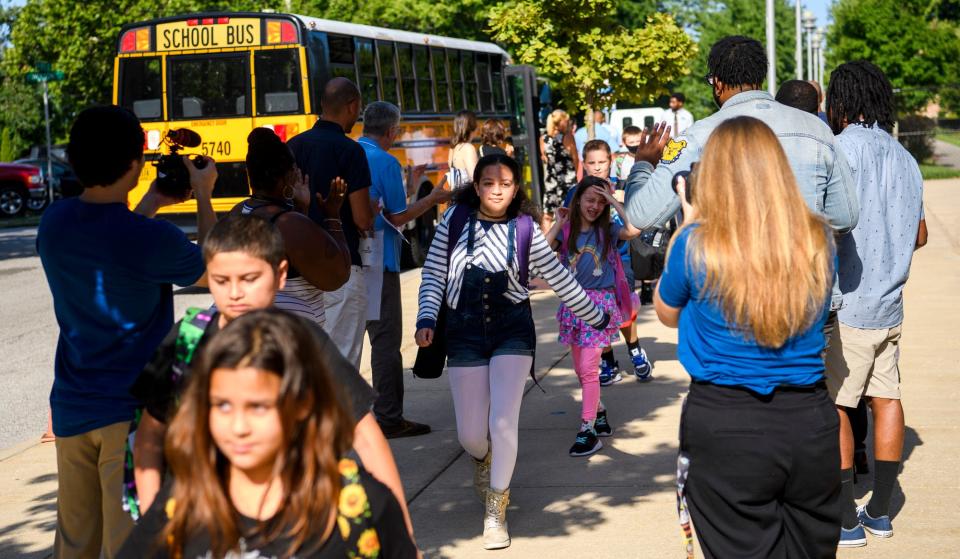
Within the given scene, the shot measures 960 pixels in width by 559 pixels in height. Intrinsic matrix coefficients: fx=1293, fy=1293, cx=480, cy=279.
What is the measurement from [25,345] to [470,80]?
1170cm

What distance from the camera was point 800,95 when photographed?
6266 millimetres

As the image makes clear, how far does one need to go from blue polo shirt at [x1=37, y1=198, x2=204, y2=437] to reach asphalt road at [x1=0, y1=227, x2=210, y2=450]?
4.62 m

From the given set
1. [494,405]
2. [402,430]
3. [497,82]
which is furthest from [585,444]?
[497,82]

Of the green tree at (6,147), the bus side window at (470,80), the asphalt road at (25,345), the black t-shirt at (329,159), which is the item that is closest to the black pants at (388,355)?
the black t-shirt at (329,159)

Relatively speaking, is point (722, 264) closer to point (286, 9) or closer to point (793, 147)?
point (793, 147)

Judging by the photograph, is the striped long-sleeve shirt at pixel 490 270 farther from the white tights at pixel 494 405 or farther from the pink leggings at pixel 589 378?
the pink leggings at pixel 589 378

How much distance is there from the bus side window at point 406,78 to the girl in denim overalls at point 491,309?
1372cm

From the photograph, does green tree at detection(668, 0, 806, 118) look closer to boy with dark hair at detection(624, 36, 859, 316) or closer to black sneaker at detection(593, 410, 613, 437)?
black sneaker at detection(593, 410, 613, 437)

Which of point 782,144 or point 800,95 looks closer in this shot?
point 782,144

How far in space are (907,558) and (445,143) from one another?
1608 centimetres

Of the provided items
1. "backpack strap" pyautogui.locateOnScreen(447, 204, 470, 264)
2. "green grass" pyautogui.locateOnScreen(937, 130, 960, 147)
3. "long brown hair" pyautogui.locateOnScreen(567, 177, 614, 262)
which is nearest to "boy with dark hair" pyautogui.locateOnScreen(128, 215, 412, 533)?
"backpack strap" pyautogui.locateOnScreen(447, 204, 470, 264)

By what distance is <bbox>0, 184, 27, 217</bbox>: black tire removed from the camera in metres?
33.3

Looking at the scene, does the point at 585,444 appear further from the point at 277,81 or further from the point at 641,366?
the point at 277,81

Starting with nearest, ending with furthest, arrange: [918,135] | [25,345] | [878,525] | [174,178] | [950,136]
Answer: [174,178] < [878,525] < [25,345] < [918,135] < [950,136]
